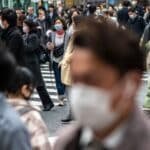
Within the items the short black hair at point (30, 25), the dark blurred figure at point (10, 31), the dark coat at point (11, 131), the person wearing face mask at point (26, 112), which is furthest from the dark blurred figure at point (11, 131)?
the short black hair at point (30, 25)

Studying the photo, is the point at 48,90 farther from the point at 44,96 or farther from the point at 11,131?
the point at 11,131

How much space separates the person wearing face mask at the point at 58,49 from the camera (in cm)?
1088

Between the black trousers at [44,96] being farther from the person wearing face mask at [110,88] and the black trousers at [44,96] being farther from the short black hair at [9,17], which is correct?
the person wearing face mask at [110,88]

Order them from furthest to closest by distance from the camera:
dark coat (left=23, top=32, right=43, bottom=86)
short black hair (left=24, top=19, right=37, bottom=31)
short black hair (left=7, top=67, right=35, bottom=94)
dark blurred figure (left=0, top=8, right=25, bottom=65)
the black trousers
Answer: the black trousers → short black hair (left=24, top=19, right=37, bottom=31) → dark coat (left=23, top=32, right=43, bottom=86) → dark blurred figure (left=0, top=8, right=25, bottom=65) → short black hair (left=7, top=67, right=35, bottom=94)

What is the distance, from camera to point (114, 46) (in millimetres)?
2135

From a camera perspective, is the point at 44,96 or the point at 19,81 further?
the point at 44,96

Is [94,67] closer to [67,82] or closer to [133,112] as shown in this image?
[133,112]

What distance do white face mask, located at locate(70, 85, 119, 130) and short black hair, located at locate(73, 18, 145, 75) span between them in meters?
0.10

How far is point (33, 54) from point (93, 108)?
8031 millimetres

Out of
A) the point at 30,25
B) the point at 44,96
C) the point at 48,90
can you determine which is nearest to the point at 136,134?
the point at 30,25

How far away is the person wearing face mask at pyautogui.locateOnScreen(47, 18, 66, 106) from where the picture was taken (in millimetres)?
10875

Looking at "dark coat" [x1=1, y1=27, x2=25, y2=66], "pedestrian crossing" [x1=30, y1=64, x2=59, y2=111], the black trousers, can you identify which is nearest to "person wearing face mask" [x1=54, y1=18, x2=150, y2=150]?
"dark coat" [x1=1, y1=27, x2=25, y2=66]

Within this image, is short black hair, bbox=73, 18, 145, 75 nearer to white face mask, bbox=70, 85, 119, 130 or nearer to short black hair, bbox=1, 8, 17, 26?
white face mask, bbox=70, 85, 119, 130

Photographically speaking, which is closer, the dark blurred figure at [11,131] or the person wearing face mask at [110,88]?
the person wearing face mask at [110,88]
